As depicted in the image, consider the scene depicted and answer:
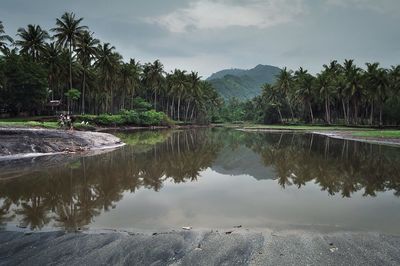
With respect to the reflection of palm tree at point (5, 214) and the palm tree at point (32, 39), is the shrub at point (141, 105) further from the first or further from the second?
the reflection of palm tree at point (5, 214)

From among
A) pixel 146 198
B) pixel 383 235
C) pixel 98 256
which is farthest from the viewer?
pixel 146 198

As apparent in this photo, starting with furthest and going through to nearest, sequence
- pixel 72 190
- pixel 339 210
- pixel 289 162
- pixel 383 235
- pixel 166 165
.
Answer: pixel 289 162 → pixel 166 165 → pixel 72 190 → pixel 339 210 → pixel 383 235

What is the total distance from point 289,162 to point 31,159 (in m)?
18.5

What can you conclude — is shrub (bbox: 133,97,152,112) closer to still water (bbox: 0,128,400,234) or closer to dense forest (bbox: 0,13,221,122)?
dense forest (bbox: 0,13,221,122)

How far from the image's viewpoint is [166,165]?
74.8 ft

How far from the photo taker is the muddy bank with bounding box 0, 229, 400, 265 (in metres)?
7.22

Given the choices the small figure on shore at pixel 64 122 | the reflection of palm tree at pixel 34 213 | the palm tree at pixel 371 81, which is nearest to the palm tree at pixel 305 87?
the palm tree at pixel 371 81

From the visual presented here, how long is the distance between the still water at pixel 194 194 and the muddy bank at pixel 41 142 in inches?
108

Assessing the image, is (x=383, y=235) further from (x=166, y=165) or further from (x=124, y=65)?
(x=124, y=65)

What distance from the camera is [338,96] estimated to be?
304ft

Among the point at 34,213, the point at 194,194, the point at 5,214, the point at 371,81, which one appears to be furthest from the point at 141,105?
the point at 5,214

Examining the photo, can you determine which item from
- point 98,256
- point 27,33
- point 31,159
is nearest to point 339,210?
point 98,256

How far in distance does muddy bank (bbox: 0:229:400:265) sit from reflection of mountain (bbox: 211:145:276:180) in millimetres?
10482

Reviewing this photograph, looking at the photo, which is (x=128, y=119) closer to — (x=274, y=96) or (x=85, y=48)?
(x=85, y=48)
